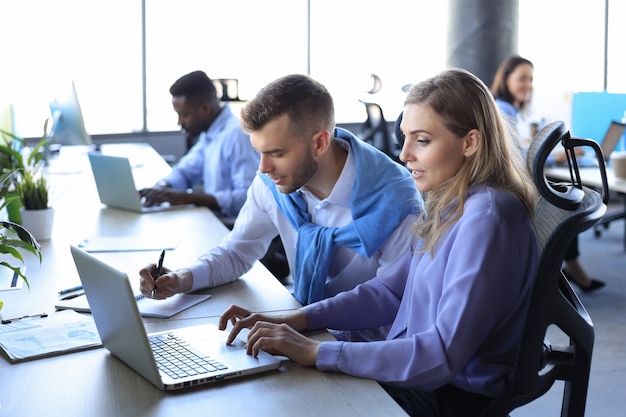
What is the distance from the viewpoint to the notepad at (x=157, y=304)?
1.73 meters

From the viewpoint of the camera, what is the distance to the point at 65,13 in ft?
21.4

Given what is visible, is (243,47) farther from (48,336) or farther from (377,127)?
(48,336)

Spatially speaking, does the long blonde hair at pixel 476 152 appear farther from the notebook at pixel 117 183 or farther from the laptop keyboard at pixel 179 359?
the notebook at pixel 117 183

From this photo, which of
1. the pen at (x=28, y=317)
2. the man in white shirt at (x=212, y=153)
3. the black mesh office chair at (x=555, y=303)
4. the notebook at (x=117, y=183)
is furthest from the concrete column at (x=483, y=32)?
the pen at (x=28, y=317)

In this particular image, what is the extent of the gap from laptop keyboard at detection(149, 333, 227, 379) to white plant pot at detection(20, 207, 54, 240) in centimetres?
121

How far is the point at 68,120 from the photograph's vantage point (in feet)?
15.9

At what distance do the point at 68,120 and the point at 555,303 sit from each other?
4.07 metres

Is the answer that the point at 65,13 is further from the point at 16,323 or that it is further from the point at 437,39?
the point at 16,323

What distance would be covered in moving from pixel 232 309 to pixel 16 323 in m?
0.47

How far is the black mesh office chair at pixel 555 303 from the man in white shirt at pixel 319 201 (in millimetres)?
467

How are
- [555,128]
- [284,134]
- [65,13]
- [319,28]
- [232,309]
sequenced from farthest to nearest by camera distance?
[319,28]
[65,13]
[284,134]
[232,309]
[555,128]

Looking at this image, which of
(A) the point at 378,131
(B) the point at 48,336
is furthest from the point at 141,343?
(A) the point at 378,131

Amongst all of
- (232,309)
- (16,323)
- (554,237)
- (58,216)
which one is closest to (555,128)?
(554,237)

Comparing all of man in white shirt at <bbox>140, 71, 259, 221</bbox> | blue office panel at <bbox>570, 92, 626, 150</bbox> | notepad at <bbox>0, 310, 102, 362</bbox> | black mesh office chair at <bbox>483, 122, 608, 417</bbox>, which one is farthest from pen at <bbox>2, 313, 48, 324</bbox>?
blue office panel at <bbox>570, 92, 626, 150</bbox>
